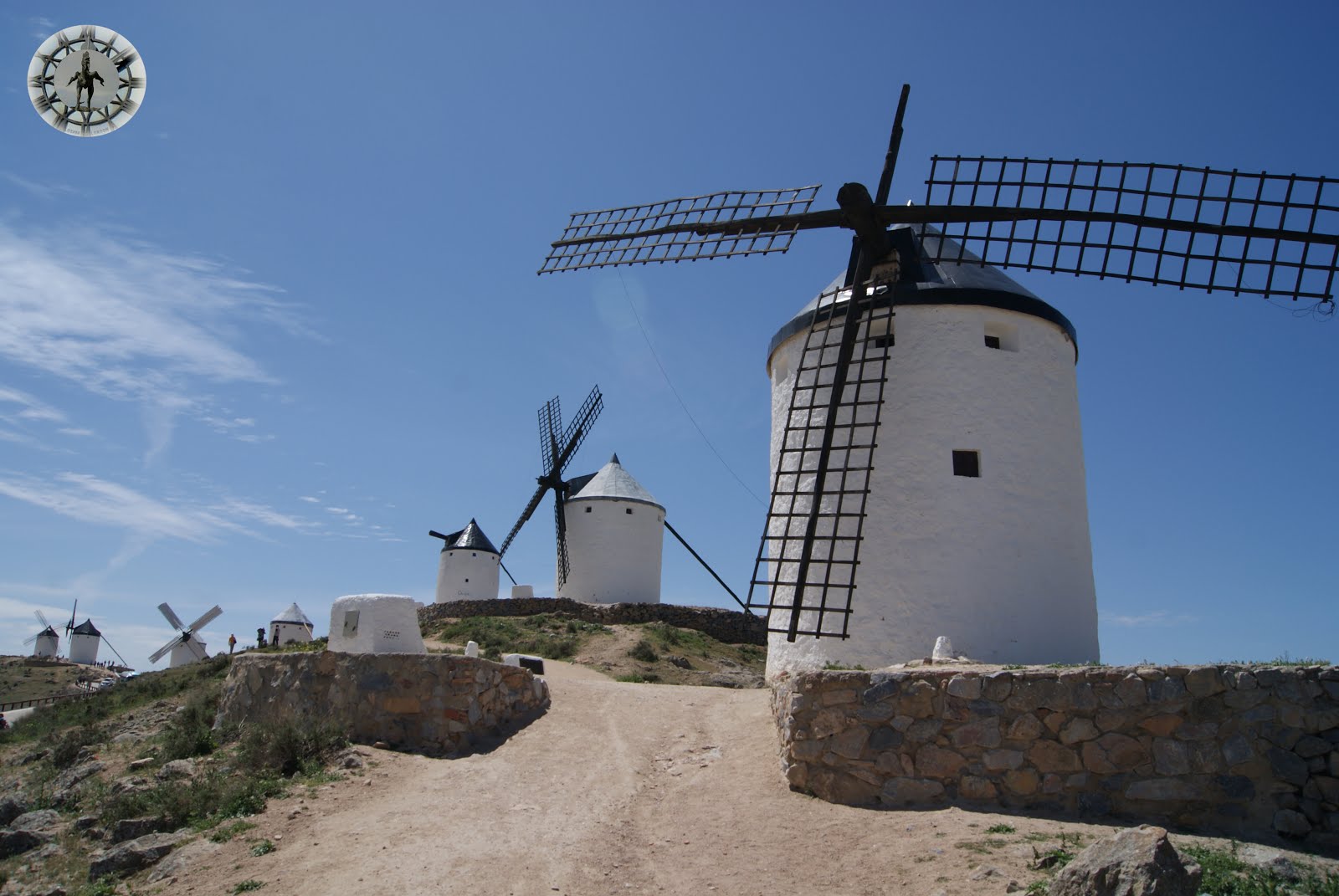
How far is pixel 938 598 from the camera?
34.3ft

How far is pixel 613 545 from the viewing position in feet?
93.0

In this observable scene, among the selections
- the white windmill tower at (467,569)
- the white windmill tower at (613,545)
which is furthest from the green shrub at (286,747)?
the white windmill tower at (467,569)

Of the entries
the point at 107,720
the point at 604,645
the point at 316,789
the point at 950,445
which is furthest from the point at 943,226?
the point at 107,720

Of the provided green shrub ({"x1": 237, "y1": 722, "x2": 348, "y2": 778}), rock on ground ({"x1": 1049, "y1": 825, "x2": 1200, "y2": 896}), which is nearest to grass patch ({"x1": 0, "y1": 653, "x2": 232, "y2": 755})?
green shrub ({"x1": 237, "y1": 722, "x2": 348, "y2": 778})

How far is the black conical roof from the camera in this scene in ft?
107

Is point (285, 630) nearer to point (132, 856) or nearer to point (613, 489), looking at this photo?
point (613, 489)

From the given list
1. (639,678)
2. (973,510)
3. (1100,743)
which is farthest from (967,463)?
(639,678)

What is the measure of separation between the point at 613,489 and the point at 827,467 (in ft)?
61.9

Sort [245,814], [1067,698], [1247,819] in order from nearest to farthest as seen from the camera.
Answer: [1247,819] → [1067,698] → [245,814]

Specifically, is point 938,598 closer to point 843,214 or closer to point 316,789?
point 843,214

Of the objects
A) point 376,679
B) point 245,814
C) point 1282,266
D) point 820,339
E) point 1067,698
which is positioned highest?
point 1282,266

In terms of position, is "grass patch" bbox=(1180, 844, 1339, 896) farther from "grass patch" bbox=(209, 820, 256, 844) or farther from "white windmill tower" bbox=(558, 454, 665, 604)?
"white windmill tower" bbox=(558, 454, 665, 604)

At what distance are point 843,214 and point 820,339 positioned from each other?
63.7 inches

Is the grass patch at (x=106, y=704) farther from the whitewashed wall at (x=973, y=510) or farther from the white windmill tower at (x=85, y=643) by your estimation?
the white windmill tower at (x=85, y=643)
